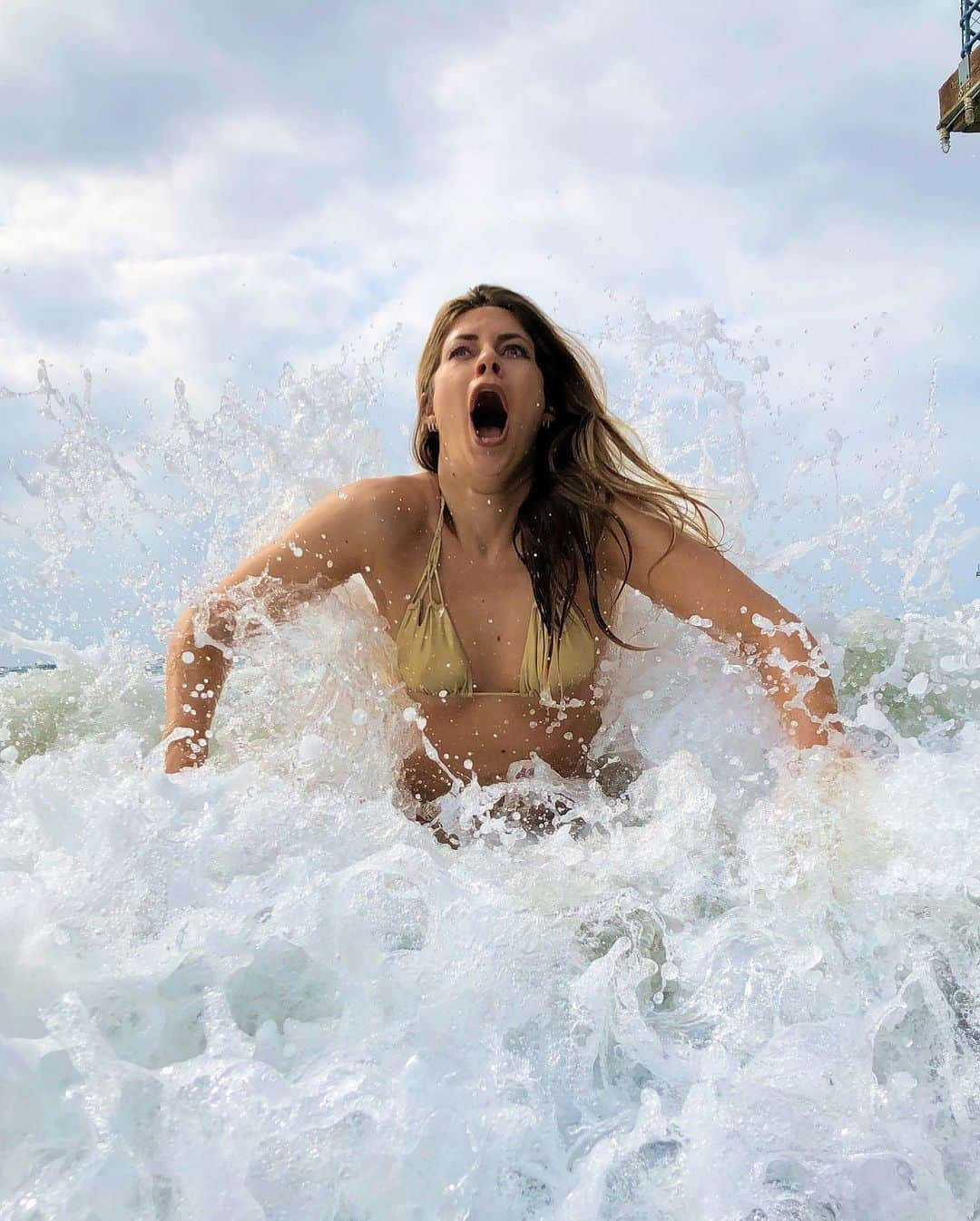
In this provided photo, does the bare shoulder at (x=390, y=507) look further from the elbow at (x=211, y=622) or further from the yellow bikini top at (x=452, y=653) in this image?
the elbow at (x=211, y=622)

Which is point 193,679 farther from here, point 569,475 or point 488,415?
point 569,475

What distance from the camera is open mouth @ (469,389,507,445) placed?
11.1 ft

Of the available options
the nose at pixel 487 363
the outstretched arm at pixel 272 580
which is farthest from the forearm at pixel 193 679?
the nose at pixel 487 363

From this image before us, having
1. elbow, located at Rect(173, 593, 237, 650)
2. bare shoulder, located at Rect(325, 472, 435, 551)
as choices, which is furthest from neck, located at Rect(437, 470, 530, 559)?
elbow, located at Rect(173, 593, 237, 650)

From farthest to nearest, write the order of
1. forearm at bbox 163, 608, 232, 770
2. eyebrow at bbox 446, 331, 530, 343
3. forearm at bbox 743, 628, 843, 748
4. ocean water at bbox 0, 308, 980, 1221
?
eyebrow at bbox 446, 331, 530, 343, forearm at bbox 163, 608, 232, 770, forearm at bbox 743, 628, 843, 748, ocean water at bbox 0, 308, 980, 1221

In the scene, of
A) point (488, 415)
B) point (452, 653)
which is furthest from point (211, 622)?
point (488, 415)

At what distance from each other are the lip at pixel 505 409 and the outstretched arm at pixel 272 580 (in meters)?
0.39

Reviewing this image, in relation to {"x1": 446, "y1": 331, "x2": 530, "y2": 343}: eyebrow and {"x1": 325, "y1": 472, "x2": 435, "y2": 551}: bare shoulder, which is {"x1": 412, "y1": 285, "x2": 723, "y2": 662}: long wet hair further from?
{"x1": 325, "y1": 472, "x2": 435, "y2": 551}: bare shoulder

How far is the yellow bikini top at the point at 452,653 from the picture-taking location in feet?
10.9

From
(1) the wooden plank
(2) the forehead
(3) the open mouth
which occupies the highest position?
(1) the wooden plank

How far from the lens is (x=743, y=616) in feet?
10.8

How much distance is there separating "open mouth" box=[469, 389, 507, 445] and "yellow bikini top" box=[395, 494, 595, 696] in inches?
21.1

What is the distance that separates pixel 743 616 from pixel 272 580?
1596mm

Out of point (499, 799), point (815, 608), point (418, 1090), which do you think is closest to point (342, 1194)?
point (418, 1090)
